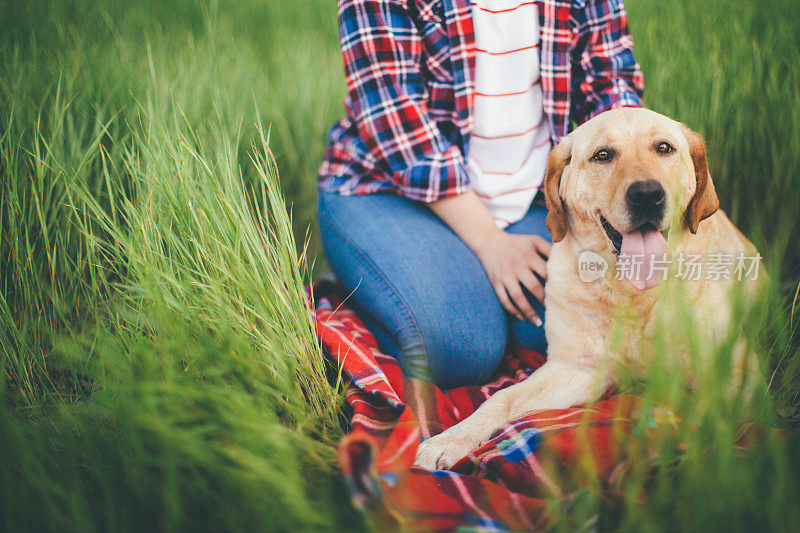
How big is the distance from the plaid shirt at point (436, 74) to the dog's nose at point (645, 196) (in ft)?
2.00

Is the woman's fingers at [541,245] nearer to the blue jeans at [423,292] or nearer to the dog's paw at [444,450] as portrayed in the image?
the blue jeans at [423,292]

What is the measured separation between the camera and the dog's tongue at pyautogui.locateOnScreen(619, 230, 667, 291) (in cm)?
126

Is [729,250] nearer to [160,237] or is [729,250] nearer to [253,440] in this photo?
[253,440]

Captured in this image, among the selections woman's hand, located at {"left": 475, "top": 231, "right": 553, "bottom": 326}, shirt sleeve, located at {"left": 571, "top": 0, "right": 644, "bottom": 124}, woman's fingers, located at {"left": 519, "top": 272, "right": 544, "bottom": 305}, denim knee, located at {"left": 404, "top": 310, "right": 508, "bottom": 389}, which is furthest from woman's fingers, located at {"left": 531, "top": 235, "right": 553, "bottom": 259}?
shirt sleeve, located at {"left": 571, "top": 0, "right": 644, "bottom": 124}

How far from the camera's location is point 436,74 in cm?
175

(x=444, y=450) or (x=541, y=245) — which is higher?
(x=541, y=245)

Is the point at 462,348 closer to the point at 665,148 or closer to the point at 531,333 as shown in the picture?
the point at 531,333

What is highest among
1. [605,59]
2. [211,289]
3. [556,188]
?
[605,59]

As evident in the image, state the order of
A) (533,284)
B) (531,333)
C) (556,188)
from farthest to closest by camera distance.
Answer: (531,333)
(533,284)
(556,188)

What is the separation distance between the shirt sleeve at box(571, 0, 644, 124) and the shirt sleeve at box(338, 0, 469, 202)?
2.05 ft

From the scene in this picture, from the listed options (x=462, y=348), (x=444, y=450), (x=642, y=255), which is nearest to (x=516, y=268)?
(x=462, y=348)

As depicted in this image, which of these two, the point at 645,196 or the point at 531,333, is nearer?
the point at 645,196

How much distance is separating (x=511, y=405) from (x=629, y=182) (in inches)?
29.2

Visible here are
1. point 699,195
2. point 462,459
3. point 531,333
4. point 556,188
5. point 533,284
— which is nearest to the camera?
point 462,459
